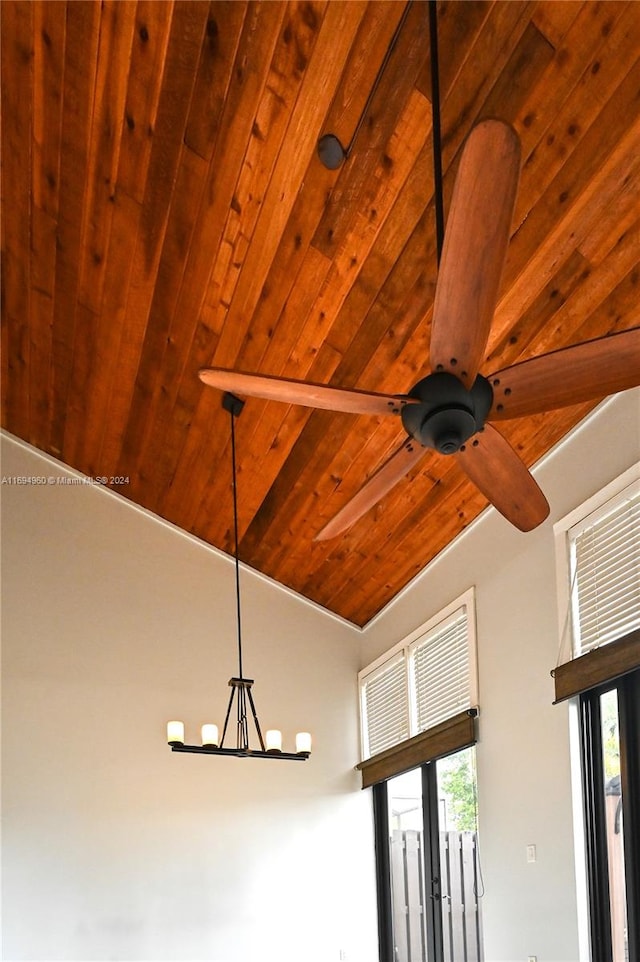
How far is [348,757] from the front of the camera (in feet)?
21.5

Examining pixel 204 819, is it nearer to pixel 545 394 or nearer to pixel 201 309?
pixel 201 309

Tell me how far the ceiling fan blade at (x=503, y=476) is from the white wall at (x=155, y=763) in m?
4.13

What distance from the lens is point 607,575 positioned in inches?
149

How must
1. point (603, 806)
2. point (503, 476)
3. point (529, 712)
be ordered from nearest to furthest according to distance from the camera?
point (503, 476) → point (603, 806) → point (529, 712)

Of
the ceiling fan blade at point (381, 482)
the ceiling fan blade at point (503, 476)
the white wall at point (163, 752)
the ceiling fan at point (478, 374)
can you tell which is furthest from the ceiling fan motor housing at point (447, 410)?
the white wall at point (163, 752)

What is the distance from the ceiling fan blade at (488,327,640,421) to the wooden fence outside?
323 centimetres

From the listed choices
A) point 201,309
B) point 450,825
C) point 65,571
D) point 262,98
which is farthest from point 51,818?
point 262,98

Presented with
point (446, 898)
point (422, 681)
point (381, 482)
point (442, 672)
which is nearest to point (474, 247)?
point (381, 482)

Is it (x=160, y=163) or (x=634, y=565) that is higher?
(x=160, y=163)

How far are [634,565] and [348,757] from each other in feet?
11.6

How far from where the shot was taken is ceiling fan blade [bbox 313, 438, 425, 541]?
2.53 meters

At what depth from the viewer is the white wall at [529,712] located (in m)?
3.87

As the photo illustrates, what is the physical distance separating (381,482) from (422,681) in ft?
10.4

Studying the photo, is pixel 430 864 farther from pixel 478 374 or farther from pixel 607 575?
pixel 478 374
